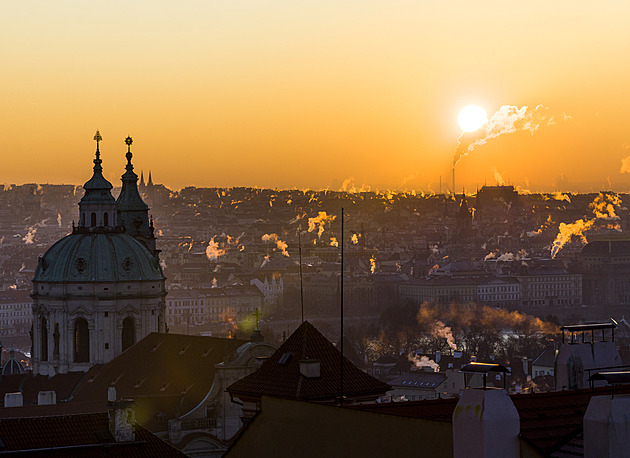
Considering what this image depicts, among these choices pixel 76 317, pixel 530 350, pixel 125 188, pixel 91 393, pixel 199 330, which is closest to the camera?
pixel 91 393

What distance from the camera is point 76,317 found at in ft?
227

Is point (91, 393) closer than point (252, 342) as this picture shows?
No

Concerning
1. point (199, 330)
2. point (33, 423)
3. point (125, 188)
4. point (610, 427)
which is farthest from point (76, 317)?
point (199, 330)

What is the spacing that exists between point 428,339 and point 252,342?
104m

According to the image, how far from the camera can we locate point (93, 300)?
228ft

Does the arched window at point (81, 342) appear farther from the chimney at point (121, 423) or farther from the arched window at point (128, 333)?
the chimney at point (121, 423)

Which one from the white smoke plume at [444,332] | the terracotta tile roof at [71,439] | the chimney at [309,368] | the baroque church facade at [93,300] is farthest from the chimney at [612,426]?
the white smoke plume at [444,332]

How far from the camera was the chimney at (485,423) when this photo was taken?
48.6 feet

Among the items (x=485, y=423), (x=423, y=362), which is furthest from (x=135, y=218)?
(x=485, y=423)

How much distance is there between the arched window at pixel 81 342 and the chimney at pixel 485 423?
54.1 m

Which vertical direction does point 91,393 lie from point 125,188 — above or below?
below

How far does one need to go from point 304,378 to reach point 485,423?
11.3 m

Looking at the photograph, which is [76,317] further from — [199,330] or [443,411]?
[199,330]

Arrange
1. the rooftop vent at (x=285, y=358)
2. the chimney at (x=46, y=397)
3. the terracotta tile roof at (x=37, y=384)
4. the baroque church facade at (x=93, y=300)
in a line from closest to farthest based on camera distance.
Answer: the rooftop vent at (x=285, y=358), the chimney at (x=46, y=397), the terracotta tile roof at (x=37, y=384), the baroque church facade at (x=93, y=300)
